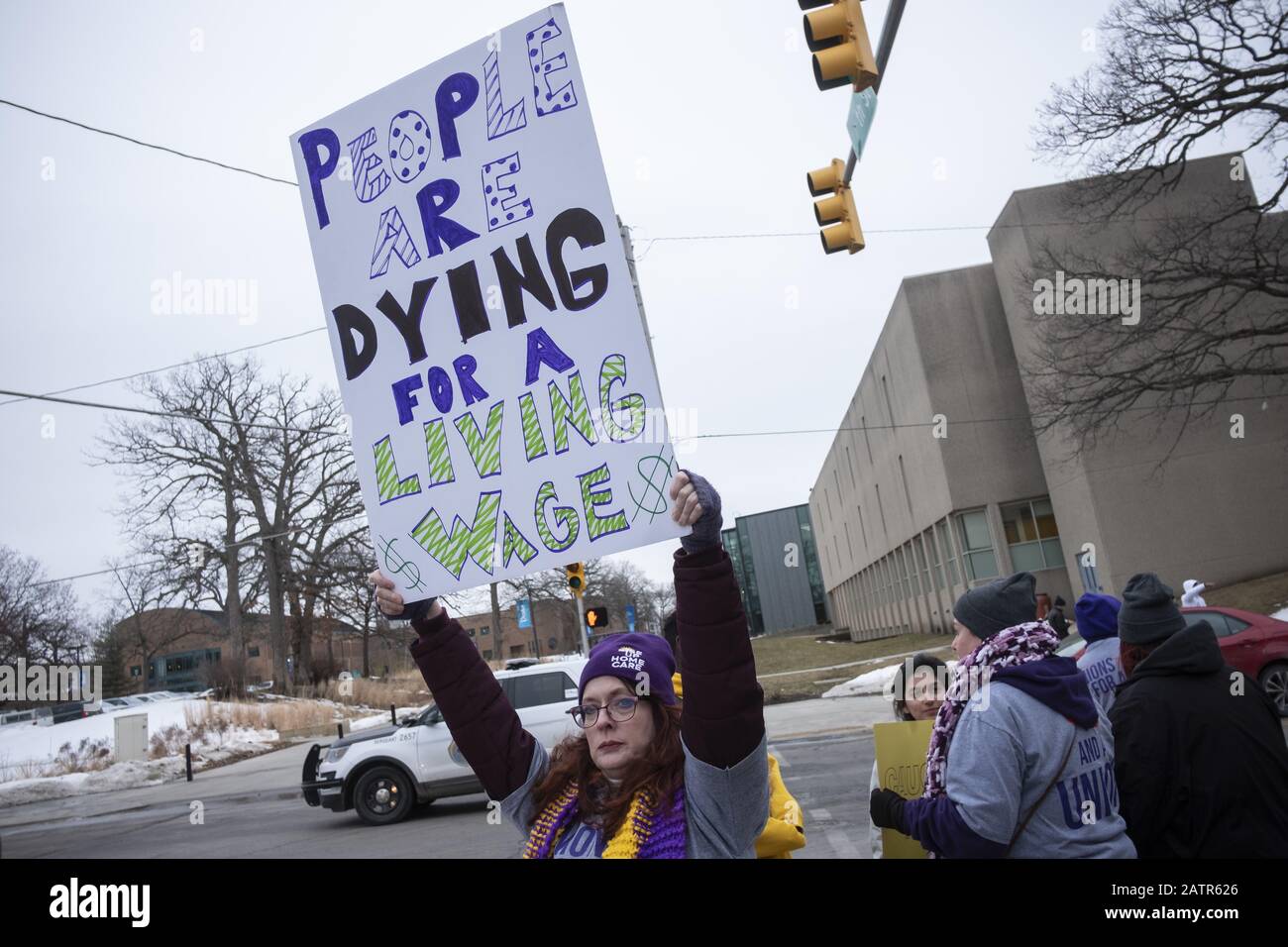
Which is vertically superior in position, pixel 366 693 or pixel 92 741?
pixel 92 741

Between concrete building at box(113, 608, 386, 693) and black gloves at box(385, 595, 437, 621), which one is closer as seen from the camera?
black gloves at box(385, 595, 437, 621)

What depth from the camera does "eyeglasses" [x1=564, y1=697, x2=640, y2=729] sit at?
87.7 inches

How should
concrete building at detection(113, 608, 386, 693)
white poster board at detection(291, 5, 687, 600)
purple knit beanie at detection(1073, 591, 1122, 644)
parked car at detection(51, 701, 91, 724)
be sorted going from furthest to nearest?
concrete building at detection(113, 608, 386, 693)
parked car at detection(51, 701, 91, 724)
purple knit beanie at detection(1073, 591, 1122, 644)
white poster board at detection(291, 5, 687, 600)

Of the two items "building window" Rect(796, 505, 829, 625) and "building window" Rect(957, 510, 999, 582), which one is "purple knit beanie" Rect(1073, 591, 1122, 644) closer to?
"building window" Rect(957, 510, 999, 582)

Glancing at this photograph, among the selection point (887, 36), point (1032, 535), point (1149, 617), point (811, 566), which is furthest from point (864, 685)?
point (811, 566)

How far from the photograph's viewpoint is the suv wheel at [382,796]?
12.2 meters

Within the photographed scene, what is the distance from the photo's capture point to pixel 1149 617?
3156 millimetres

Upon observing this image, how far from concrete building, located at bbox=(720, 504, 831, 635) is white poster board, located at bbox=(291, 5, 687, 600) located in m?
90.7

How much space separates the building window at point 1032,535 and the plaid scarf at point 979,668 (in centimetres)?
3153

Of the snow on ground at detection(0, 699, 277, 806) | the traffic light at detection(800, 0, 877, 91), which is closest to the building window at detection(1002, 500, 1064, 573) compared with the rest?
the snow on ground at detection(0, 699, 277, 806)

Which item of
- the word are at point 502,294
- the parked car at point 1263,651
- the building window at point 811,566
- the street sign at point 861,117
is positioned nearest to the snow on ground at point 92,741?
the street sign at point 861,117

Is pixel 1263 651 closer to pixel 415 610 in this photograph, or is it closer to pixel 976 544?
pixel 415 610

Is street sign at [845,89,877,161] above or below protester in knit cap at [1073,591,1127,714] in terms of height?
above

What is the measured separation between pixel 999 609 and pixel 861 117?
5727 mm
